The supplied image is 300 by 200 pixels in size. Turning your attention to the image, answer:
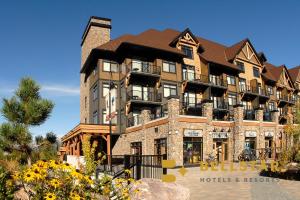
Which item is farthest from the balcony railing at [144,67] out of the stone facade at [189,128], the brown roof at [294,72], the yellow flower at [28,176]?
the brown roof at [294,72]

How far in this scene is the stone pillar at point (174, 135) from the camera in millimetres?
25156

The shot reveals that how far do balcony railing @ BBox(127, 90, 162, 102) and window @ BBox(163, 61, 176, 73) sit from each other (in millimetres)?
3077

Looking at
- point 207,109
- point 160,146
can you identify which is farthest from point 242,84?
point 160,146

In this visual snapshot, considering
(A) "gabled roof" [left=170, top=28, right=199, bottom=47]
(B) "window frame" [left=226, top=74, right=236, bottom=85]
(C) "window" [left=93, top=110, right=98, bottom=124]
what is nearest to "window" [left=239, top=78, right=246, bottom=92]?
(B) "window frame" [left=226, top=74, right=236, bottom=85]

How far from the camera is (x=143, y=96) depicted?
3222 cm

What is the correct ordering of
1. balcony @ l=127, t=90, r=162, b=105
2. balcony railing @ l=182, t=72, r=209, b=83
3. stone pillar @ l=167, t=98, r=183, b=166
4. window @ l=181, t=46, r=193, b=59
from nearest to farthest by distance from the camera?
stone pillar @ l=167, t=98, r=183, b=166, balcony @ l=127, t=90, r=162, b=105, balcony railing @ l=182, t=72, r=209, b=83, window @ l=181, t=46, r=193, b=59

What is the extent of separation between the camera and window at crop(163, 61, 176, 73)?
1319 inches

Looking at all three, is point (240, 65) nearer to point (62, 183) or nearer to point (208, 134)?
point (208, 134)

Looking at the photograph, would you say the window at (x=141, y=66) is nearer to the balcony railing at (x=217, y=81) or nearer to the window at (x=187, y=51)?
the window at (x=187, y=51)

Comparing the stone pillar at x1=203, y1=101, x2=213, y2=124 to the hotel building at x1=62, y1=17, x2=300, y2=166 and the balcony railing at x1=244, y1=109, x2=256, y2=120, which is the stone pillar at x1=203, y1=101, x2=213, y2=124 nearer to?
the hotel building at x1=62, y1=17, x2=300, y2=166

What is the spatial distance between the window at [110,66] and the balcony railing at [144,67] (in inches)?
96.9

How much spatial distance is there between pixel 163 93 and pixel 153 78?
193 cm

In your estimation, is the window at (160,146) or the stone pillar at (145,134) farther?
the stone pillar at (145,134)

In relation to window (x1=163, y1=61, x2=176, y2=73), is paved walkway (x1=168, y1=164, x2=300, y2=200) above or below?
below
